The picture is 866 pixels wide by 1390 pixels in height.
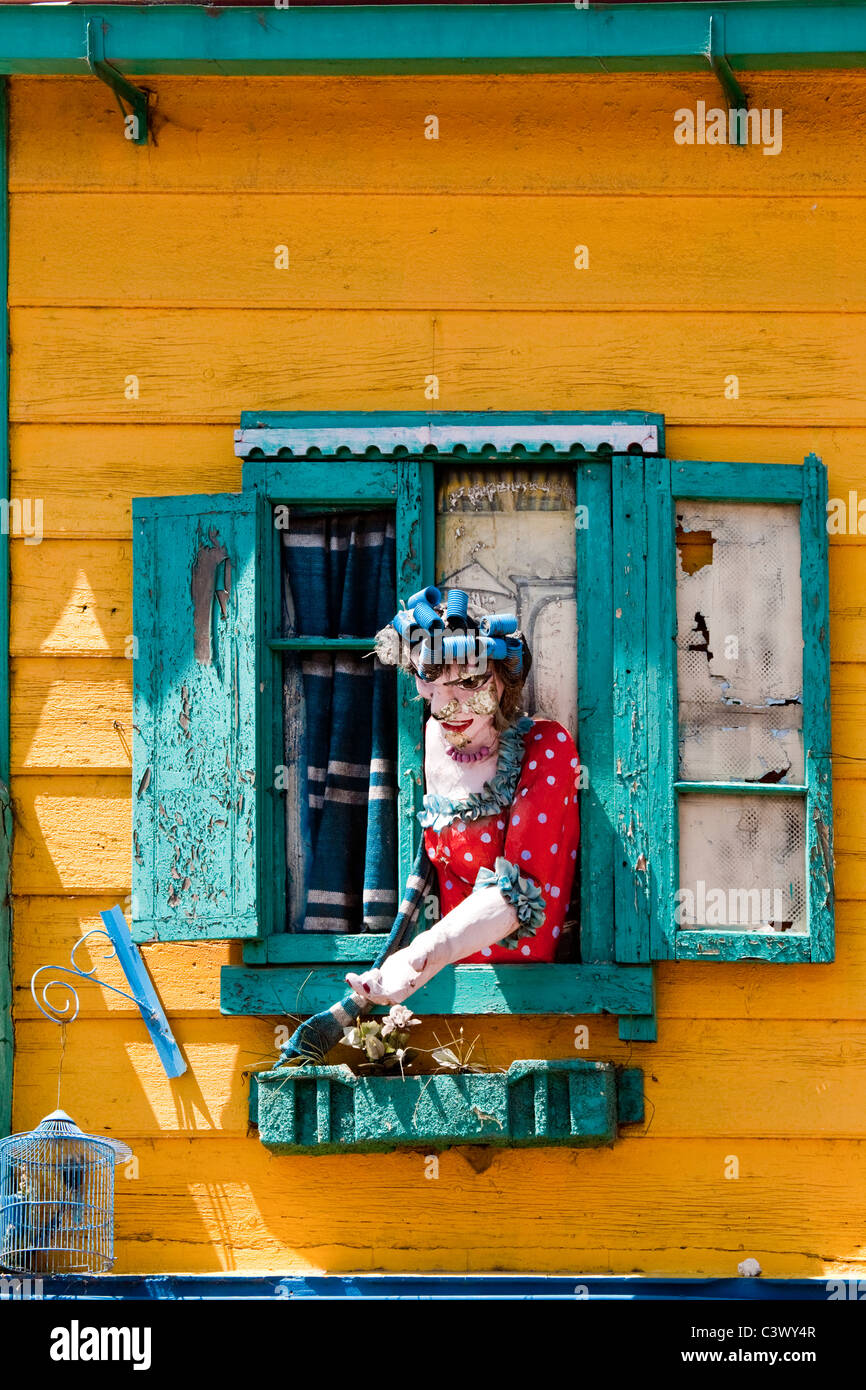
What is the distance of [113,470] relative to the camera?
6.93 meters

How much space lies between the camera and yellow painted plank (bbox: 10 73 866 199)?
6988 mm

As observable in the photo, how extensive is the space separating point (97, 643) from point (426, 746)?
3.26 feet

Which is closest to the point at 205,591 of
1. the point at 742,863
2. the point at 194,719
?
the point at 194,719

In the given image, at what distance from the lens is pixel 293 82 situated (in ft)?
23.1

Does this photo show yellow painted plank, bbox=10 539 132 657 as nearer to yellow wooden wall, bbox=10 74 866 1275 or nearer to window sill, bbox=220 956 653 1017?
yellow wooden wall, bbox=10 74 866 1275

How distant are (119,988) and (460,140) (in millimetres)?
2573

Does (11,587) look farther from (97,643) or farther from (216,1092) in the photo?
(216,1092)

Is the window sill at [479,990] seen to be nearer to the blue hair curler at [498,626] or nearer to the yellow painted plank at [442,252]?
the blue hair curler at [498,626]

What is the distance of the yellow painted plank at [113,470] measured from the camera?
6.92m

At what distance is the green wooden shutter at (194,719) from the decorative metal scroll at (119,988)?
0.15 m

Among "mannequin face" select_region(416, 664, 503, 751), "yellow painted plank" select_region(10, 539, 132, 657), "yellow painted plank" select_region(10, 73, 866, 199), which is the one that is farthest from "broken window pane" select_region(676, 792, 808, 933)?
"yellow painted plank" select_region(10, 73, 866, 199)

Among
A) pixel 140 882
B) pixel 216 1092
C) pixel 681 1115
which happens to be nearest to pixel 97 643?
pixel 140 882

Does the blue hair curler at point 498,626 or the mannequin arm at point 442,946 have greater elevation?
the blue hair curler at point 498,626

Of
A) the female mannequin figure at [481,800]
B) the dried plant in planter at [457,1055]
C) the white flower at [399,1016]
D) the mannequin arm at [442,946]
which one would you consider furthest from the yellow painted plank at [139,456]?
the dried plant in planter at [457,1055]
